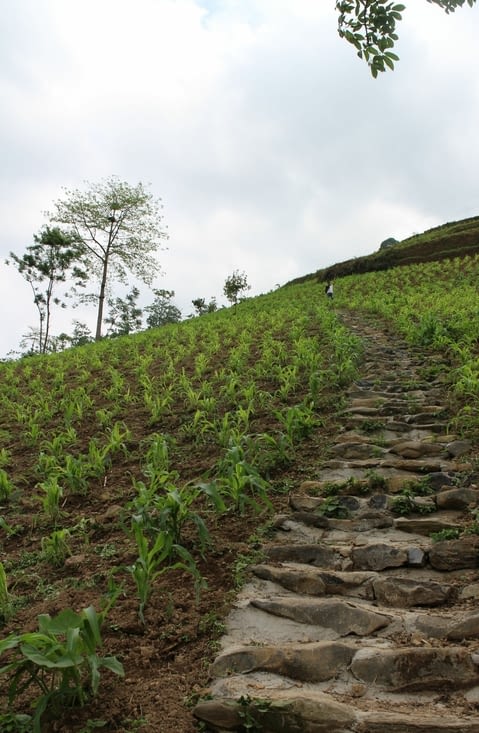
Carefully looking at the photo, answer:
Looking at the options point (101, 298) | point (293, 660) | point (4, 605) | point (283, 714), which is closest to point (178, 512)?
point (4, 605)

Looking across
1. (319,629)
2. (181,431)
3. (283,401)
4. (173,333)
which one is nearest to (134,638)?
(319,629)

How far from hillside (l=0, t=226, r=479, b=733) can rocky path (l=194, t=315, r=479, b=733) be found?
0.16 meters

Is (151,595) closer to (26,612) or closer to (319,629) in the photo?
(26,612)

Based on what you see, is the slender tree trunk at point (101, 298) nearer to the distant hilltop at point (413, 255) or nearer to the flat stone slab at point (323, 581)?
the distant hilltop at point (413, 255)

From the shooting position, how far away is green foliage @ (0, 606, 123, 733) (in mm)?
1801

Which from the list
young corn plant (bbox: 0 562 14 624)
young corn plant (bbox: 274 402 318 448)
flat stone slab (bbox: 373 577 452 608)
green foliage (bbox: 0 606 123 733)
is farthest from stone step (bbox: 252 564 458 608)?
young corn plant (bbox: 274 402 318 448)

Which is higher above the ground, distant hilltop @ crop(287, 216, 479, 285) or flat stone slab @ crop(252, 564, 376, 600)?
distant hilltop @ crop(287, 216, 479, 285)

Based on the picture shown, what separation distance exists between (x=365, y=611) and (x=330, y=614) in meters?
0.16

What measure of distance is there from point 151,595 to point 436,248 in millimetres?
28777

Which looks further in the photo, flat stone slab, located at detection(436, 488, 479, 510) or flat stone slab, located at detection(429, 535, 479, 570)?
flat stone slab, located at detection(436, 488, 479, 510)

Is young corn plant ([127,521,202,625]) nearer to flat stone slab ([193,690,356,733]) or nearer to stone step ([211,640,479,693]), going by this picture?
stone step ([211,640,479,693])

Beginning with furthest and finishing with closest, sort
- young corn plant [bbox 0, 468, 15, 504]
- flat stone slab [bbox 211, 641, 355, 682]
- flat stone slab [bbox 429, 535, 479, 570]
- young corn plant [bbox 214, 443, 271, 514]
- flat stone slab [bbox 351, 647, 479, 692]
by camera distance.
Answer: young corn plant [bbox 0, 468, 15, 504] < young corn plant [bbox 214, 443, 271, 514] < flat stone slab [bbox 429, 535, 479, 570] < flat stone slab [bbox 211, 641, 355, 682] < flat stone slab [bbox 351, 647, 479, 692]

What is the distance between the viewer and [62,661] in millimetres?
1808

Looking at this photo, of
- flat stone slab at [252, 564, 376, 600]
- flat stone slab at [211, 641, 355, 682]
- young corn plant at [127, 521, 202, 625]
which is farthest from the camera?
flat stone slab at [252, 564, 376, 600]
